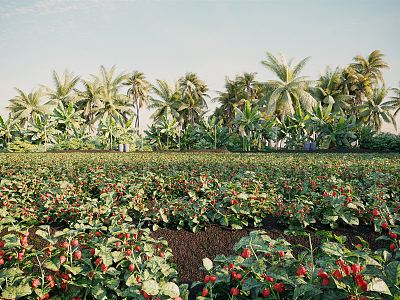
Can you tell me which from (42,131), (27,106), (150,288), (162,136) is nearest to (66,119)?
(42,131)

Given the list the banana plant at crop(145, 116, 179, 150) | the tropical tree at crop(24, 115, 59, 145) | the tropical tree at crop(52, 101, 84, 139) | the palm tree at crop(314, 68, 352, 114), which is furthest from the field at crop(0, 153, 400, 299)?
the palm tree at crop(314, 68, 352, 114)

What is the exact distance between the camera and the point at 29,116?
107 ft

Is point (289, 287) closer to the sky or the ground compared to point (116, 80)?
closer to the ground

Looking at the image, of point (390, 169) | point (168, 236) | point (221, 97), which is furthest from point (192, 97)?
point (168, 236)

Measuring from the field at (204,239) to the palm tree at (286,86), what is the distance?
1734 centimetres

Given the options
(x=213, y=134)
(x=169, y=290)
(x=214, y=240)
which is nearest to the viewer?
(x=169, y=290)

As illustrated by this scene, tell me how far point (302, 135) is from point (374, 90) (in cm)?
1803

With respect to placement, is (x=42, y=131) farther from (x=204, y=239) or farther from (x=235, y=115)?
(x=204, y=239)

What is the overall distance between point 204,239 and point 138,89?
37.8m

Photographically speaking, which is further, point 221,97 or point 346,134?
point 221,97

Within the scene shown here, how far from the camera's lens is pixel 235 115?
91.4 feet

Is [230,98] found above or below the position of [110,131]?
above

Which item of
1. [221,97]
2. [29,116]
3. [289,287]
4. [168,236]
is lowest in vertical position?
[168,236]

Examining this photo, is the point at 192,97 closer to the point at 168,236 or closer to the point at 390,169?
the point at 390,169
